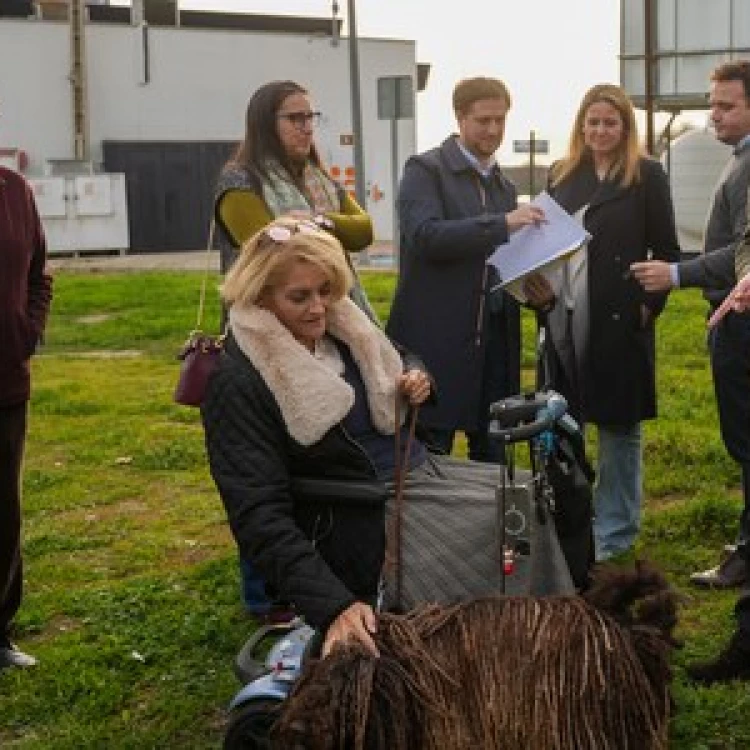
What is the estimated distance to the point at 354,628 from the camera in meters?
2.97

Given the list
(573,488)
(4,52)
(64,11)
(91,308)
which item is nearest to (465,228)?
(573,488)

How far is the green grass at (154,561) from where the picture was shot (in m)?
4.10

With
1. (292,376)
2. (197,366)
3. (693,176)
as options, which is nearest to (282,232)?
(292,376)

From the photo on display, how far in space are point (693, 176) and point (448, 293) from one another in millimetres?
15319

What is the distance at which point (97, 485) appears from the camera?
7195mm

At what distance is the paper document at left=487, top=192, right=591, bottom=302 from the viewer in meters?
4.73

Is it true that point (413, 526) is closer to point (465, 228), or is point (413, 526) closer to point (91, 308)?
point (465, 228)

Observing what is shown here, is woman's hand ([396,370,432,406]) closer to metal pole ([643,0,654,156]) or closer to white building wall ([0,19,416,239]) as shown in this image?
metal pole ([643,0,654,156])

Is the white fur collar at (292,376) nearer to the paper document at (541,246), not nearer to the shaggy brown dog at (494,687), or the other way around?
the shaggy brown dog at (494,687)

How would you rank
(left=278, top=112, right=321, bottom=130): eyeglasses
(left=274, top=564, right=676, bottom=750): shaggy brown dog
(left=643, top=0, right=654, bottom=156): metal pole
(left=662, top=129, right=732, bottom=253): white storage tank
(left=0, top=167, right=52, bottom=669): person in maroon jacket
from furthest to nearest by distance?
(left=662, top=129, right=732, bottom=253): white storage tank
(left=643, top=0, right=654, bottom=156): metal pole
(left=278, top=112, right=321, bottom=130): eyeglasses
(left=0, top=167, right=52, bottom=669): person in maroon jacket
(left=274, top=564, right=676, bottom=750): shaggy brown dog

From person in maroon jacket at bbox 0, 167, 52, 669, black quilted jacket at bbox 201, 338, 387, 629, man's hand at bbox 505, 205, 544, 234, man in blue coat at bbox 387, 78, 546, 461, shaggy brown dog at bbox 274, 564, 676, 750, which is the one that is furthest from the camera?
man in blue coat at bbox 387, 78, 546, 461

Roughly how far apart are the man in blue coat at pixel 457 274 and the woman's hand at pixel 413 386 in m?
1.32

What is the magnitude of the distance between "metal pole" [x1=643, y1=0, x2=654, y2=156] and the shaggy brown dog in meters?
14.3

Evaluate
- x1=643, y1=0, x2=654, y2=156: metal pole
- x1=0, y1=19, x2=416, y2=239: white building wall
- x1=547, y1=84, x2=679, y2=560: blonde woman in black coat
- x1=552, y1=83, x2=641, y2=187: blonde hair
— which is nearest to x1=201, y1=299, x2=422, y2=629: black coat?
x1=547, y1=84, x2=679, y2=560: blonde woman in black coat
